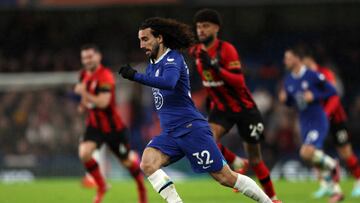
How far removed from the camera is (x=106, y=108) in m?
13.9

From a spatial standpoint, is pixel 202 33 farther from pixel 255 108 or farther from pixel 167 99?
pixel 167 99

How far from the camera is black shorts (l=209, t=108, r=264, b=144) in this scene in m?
12.1

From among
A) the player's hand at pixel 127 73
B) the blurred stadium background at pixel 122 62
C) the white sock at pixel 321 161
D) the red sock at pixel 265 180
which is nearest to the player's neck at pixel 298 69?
the white sock at pixel 321 161

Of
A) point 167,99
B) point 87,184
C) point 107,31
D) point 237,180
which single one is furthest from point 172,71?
point 107,31

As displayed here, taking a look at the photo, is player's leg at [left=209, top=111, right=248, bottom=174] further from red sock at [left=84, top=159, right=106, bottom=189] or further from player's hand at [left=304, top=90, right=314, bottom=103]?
player's hand at [left=304, top=90, right=314, bottom=103]

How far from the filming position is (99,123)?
1384 cm

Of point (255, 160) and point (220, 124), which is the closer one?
point (255, 160)

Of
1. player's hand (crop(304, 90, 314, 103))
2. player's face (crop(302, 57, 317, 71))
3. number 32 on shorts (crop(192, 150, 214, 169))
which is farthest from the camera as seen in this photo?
player's face (crop(302, 57, 317, 71))

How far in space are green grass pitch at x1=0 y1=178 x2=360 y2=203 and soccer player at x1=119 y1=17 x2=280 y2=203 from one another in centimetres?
434

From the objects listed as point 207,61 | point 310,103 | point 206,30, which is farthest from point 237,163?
point 310,103

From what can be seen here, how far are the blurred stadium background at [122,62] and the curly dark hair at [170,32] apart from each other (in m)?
9.19

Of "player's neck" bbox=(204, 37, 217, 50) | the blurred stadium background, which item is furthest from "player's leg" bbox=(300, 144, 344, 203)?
the blurred stadium background

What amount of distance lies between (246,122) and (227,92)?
47 cm

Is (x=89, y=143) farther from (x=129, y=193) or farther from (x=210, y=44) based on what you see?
(x=129, y=193)
